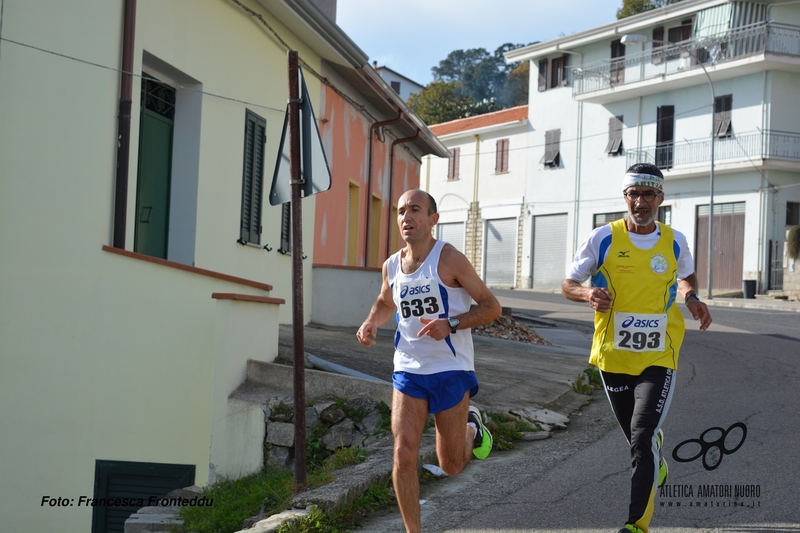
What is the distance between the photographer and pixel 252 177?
1263cm

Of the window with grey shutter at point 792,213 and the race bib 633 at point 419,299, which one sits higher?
the window with grey shutter at point 792,213

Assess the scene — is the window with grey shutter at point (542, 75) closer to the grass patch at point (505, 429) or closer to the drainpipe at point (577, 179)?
the drainpipe at point (577, 179)

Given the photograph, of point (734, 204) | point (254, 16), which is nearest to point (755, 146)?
point (734, 204)

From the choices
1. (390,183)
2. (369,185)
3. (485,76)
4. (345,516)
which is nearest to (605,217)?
(390,183)

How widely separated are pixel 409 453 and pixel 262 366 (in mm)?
4196

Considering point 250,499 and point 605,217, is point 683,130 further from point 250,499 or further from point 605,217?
point 250,499

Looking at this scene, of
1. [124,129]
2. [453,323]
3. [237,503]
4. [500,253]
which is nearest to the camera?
[453,323]

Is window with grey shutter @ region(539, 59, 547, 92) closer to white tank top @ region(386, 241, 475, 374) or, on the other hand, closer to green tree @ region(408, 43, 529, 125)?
green tree @ region(408, 43, 529, 125)

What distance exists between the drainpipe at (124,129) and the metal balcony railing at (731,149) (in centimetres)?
3018

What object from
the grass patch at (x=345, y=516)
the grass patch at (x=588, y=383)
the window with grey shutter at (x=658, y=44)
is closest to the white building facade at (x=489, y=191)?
the window with grey shutter at (x=658, y=44)

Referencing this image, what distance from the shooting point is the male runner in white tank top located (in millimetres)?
4871

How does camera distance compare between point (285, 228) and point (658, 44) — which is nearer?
point (285, 228)

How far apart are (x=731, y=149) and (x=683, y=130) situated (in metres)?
2.56

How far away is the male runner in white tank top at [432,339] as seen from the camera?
192 inches
